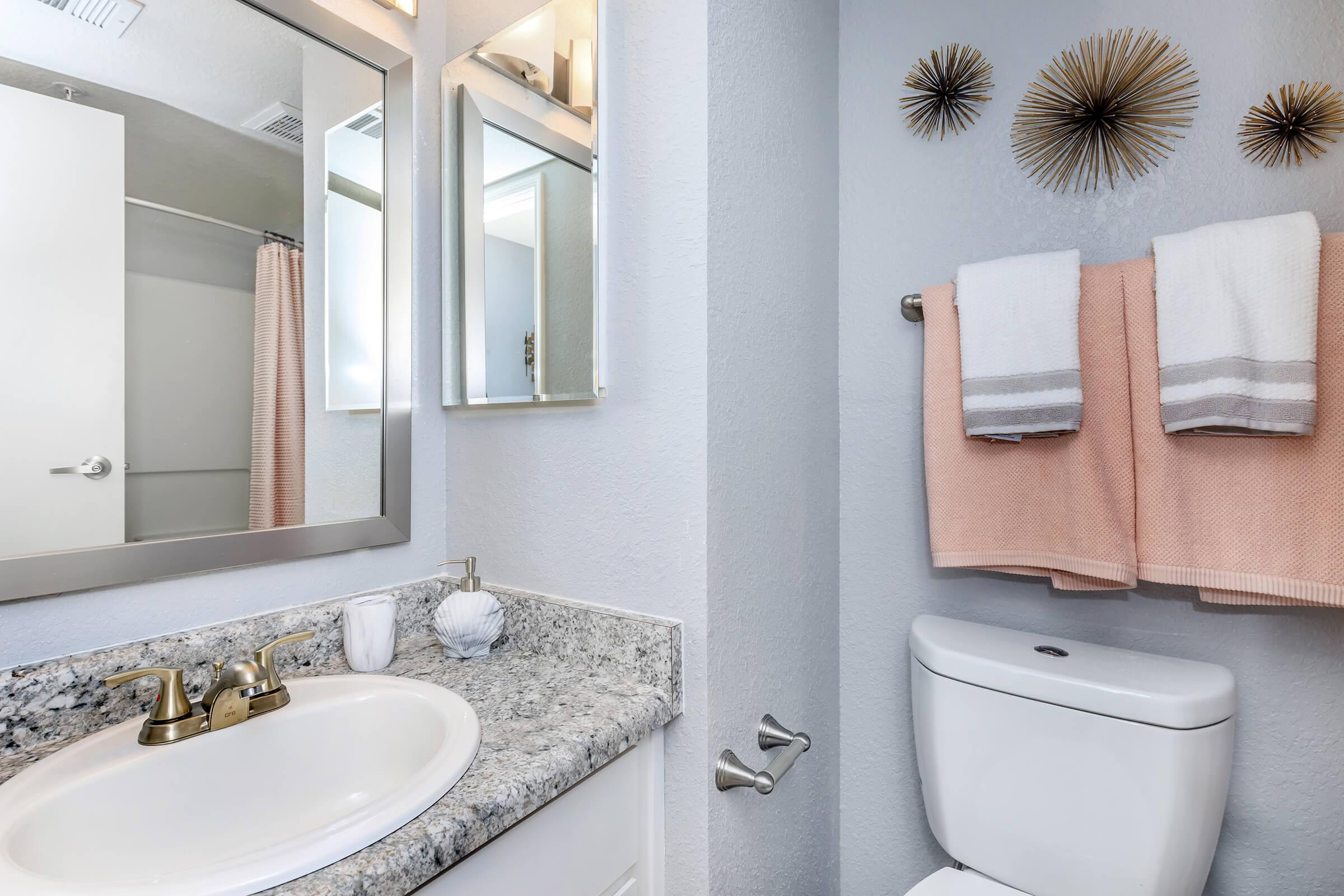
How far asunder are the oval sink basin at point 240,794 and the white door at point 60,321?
0.88 ft

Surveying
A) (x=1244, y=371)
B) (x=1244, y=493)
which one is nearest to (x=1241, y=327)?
(x=1244, y=371)

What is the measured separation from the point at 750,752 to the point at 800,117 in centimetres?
105

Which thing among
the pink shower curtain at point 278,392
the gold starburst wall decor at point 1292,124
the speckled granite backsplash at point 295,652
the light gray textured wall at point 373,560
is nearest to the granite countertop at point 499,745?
the speckled granite backsplash at point 295,652

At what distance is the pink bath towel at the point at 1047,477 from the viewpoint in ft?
3.17

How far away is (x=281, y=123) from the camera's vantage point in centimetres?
93

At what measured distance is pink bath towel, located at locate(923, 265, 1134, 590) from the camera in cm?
97

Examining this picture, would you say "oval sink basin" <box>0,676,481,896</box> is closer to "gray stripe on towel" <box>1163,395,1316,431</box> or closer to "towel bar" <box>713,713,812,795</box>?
"towel bar" <box>713,713,812,795</box>

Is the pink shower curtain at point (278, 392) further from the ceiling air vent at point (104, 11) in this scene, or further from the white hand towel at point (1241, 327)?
the white hand towel at point (1241, 327)

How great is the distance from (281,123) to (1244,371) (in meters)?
1.38

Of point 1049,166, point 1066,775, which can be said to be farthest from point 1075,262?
point 1066,775

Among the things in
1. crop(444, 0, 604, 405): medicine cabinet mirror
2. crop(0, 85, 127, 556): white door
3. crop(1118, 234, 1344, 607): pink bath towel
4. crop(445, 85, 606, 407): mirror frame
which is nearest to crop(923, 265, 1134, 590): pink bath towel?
crop(1118, 234, 1344, 607): pink bath towel

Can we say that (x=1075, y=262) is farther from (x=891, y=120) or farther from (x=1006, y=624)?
(x=1006, y=624)

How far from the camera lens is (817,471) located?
A: 3.85ft

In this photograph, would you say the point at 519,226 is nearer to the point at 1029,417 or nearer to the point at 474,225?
the point at 474,225
